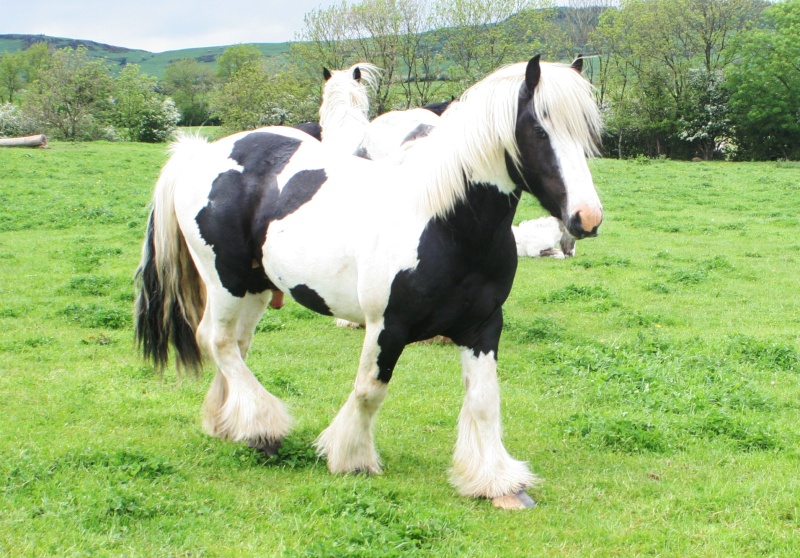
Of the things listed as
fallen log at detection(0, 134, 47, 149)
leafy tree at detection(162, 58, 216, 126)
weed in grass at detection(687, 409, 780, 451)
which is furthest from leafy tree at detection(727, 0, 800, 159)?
weed in grass at detection(687, 409, 780, 451)

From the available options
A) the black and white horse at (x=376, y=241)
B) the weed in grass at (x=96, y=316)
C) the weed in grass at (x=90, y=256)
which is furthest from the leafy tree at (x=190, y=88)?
the black and white horse at (x=376, y=241)

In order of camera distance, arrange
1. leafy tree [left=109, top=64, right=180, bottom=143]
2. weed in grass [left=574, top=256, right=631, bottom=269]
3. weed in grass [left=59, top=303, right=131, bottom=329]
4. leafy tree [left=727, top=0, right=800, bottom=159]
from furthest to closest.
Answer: leafy tree [left=109, top=64, right=180, bottom=143] < leafy tree [left=727, top=0, right=800, bottom=159] < weed in grass [left=574, top=256, right=631, bottom=269] < weed in grass [left=59, top=303, right=131, bottom=329]

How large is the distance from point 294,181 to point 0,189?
→ 50.8ft

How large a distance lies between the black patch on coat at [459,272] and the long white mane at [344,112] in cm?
365

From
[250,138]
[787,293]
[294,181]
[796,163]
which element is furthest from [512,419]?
[796,163]

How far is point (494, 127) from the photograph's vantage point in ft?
12.4

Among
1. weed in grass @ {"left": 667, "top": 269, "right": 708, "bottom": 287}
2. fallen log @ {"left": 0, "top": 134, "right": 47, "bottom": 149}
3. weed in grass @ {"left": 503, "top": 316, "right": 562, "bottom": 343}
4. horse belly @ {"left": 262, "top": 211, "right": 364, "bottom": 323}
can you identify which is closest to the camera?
horse belly @ {"left": 262, "top": 211, "right": 364, "bottom": 323}

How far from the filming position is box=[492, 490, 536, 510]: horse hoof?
4121 millimetres

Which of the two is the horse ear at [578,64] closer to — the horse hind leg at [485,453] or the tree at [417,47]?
the horse hind leg at [485,453]

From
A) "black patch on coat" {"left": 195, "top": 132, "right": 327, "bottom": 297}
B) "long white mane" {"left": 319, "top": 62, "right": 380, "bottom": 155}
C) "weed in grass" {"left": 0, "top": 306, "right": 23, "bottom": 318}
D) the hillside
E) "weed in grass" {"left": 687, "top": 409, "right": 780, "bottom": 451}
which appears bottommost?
"weed in grass" {"left": 0, "top": 306, "right": 23, "bottom": 318}

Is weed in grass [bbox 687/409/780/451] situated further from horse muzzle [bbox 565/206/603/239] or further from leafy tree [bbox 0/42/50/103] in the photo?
leafy tree [bbox 0/42/50/103]

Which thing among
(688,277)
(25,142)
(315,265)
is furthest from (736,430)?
(25,142)

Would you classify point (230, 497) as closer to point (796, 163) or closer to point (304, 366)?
point (304, 366)

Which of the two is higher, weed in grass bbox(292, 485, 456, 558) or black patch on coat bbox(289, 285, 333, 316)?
black patch on coat bbox(289, 285, 333, 316)
